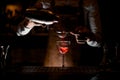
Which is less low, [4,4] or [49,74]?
[4,4]

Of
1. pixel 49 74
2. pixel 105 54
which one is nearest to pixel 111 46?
pixel 105 54

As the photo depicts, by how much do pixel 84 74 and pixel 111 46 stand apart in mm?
339

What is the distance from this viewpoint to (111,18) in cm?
302

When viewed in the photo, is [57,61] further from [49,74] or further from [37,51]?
[37,51]

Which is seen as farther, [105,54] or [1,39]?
Answer: [105,54]

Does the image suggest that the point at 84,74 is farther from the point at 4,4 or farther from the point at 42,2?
the point at 4,4

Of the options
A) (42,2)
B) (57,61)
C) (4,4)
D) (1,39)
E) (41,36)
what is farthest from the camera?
(4,4)

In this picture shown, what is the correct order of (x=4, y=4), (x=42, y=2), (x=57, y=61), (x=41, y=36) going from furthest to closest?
(x=4, y=4), (x=41, y=36), (x=57, y=61), (x=42, y=2)

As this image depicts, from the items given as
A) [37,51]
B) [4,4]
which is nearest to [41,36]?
[37,51]

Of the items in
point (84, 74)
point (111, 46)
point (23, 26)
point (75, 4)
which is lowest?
point (84, 74)

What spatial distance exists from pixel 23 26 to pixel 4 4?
121 cm

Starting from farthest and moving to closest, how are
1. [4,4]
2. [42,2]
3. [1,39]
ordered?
[4,4] < [42,2] < [1,39]

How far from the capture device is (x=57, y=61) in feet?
8.36

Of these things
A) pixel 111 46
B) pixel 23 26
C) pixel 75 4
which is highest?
pixel 75 4
